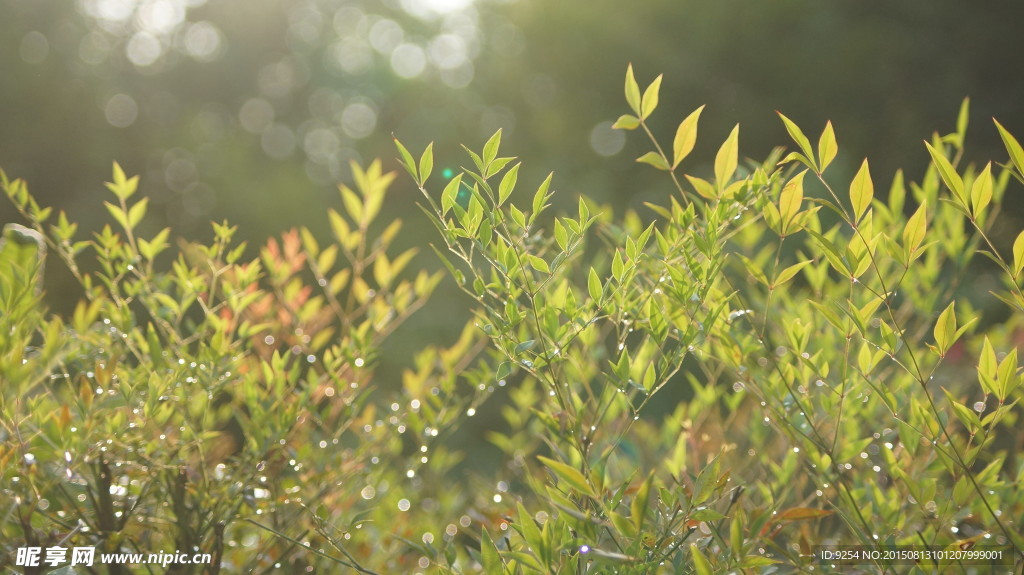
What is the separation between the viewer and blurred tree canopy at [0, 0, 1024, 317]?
149 inches

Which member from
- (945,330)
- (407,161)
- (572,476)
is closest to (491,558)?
(572,476)

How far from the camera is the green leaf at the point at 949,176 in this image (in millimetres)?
619

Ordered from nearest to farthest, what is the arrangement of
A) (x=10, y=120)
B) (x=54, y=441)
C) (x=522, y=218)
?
1. (x=522, y=218)
2. (x=54, y=441)
3. (x=10, y=120)

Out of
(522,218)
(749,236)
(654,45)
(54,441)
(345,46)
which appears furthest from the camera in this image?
(345,46)

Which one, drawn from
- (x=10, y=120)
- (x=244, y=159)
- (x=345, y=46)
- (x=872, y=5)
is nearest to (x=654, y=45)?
(x=872, y=5)

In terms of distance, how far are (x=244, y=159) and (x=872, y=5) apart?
4655 mm

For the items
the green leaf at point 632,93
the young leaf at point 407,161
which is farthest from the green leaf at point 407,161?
the green leaf at point 632,93

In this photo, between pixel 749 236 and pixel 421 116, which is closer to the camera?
pixel 749 236

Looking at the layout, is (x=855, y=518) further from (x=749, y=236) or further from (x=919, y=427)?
(x=749, y=236)

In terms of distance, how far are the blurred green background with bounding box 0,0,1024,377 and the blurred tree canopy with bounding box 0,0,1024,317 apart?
13mm

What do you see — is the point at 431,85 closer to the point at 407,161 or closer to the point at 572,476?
the point at 407,161

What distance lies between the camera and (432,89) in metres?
6.09

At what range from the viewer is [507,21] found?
5.36m

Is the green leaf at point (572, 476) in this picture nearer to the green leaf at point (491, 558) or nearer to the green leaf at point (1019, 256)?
the green leaf at point (491, 558)
